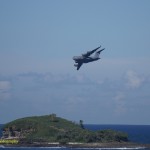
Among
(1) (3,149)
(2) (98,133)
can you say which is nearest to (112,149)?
(2) (98,133)

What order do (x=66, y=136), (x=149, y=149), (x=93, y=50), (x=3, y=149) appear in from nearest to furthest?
(x=93, y=50)
(x=149, y=149)
(x=3, y=149)
(x=66, y=136)

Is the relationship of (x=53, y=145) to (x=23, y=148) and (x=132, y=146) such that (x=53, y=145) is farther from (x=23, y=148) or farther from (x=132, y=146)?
(x=132, y=146)

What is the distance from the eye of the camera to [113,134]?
189625mm

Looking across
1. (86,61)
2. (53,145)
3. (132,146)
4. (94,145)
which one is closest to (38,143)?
(53,145)

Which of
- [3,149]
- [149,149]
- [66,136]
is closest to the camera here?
[149,149]

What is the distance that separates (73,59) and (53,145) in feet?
336

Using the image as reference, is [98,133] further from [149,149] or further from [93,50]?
[93,50]

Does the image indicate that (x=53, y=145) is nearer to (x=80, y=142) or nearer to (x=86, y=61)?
(x=80, y=142)

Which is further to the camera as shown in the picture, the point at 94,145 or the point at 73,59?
the point at 94,145

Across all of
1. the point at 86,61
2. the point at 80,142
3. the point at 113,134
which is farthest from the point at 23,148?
the point at 86,61

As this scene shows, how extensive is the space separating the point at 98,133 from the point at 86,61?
108346 millimetres

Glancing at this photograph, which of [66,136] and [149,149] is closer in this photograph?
[149,149]

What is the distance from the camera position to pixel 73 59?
84.9 meters

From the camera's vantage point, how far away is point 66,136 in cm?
19150
